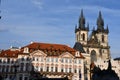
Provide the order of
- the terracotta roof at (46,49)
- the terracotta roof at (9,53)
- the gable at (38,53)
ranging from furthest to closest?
the terracotta roof at (9,53) < the terracotta roof at (46,49) < the gable at (38,53)

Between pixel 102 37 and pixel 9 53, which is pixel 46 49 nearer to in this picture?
pixel 9 53

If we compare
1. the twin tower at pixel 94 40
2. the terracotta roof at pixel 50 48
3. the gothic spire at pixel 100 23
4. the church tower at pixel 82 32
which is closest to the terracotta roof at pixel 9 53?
the terracotta roof at pixel 50 48

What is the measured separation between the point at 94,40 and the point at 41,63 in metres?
46.9

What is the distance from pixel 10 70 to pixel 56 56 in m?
14.4

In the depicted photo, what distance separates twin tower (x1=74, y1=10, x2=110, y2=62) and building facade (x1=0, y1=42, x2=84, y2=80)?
29.9 m

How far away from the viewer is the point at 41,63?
79062mm

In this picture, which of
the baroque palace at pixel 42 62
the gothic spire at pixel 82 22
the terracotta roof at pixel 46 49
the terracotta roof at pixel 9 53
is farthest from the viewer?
the gothic spire at pixel 82 22

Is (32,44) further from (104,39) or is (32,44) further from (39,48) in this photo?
(104,39)

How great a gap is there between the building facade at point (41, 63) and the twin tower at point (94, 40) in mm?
29873

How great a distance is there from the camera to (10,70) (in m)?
80.8

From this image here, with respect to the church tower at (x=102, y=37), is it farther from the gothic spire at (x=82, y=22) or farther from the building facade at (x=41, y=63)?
the building facade at (x=41, y=63)

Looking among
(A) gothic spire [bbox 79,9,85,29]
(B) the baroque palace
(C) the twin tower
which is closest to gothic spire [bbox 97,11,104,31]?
(C) the twin tower

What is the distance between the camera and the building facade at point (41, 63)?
7775 cm

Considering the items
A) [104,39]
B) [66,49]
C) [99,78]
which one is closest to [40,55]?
[66,49]
